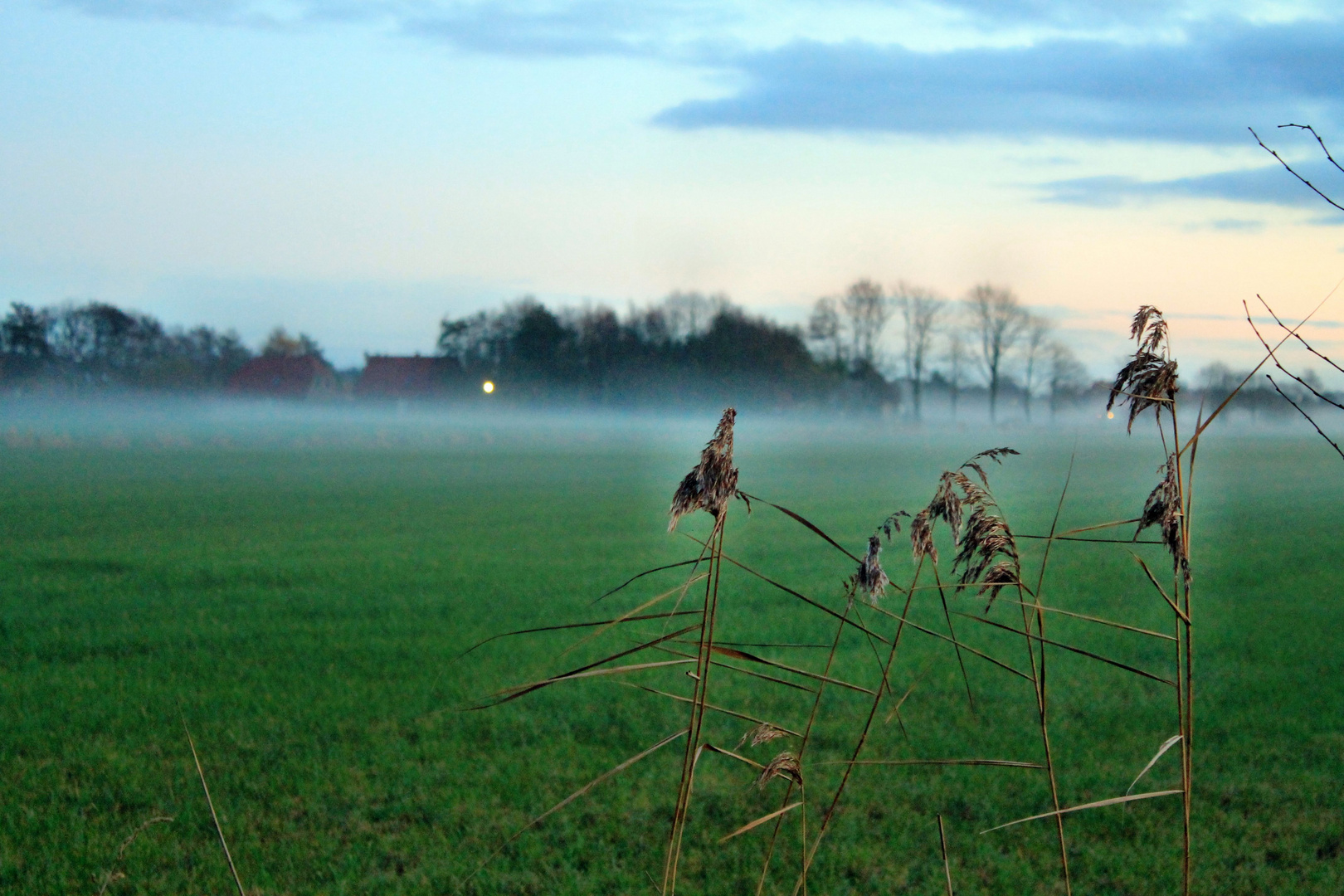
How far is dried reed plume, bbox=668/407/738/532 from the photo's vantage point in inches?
55.3

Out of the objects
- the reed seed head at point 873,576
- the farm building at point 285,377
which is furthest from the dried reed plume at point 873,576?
the farm building at point 285,377

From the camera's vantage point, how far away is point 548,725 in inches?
223

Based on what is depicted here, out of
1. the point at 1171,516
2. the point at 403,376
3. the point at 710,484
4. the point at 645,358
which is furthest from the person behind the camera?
the point at 403,376

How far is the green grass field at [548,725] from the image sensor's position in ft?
13.0

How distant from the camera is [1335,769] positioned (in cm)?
500

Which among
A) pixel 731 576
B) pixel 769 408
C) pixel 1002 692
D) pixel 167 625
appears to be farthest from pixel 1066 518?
pixel 769 408

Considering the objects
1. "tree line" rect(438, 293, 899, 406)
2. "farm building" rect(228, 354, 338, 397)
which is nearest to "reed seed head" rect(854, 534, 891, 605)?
"tree line" rect(438, 293, 899, 406)

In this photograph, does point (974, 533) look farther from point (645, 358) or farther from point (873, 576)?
point (645, 358)

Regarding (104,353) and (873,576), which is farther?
(104,353)

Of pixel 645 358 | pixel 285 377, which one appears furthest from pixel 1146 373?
pixel 285 377

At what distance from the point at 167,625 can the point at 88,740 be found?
298 cm

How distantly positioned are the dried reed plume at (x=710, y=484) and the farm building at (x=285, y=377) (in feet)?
186

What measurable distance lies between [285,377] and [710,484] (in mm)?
62306

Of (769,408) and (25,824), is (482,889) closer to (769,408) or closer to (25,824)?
(25,824)
